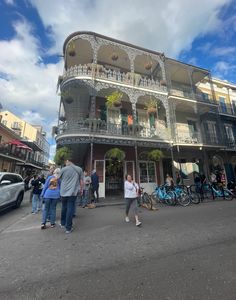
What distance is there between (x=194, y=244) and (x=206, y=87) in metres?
19.5

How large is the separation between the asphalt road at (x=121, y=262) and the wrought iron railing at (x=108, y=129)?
258 inches

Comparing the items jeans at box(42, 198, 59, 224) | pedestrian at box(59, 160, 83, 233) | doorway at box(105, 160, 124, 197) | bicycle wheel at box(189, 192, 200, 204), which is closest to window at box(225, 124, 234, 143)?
bicycle wheel at box(189, 192, 200, 204)

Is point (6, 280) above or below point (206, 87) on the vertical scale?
below

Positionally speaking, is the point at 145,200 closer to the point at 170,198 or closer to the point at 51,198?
the point at 170,198

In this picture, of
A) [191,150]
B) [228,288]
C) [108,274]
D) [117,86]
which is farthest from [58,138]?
[191,150]

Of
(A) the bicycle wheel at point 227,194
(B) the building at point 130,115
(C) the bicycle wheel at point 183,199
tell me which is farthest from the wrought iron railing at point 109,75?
(A) the bicycle wheel at point 227,194

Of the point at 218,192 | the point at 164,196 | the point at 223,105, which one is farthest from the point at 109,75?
the point at 223,105

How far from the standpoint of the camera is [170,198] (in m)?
9.19

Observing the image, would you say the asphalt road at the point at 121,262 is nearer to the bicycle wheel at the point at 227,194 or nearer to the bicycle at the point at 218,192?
the bicycle at the point at 218,192

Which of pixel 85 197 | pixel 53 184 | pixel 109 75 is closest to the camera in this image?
pixel 53 184

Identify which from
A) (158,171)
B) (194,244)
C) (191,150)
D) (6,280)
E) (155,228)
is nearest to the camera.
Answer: (6,280)

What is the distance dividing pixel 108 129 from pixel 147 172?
16.9 ft

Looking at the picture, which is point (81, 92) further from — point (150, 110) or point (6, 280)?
point (6, 280)

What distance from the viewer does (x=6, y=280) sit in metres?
2.60
